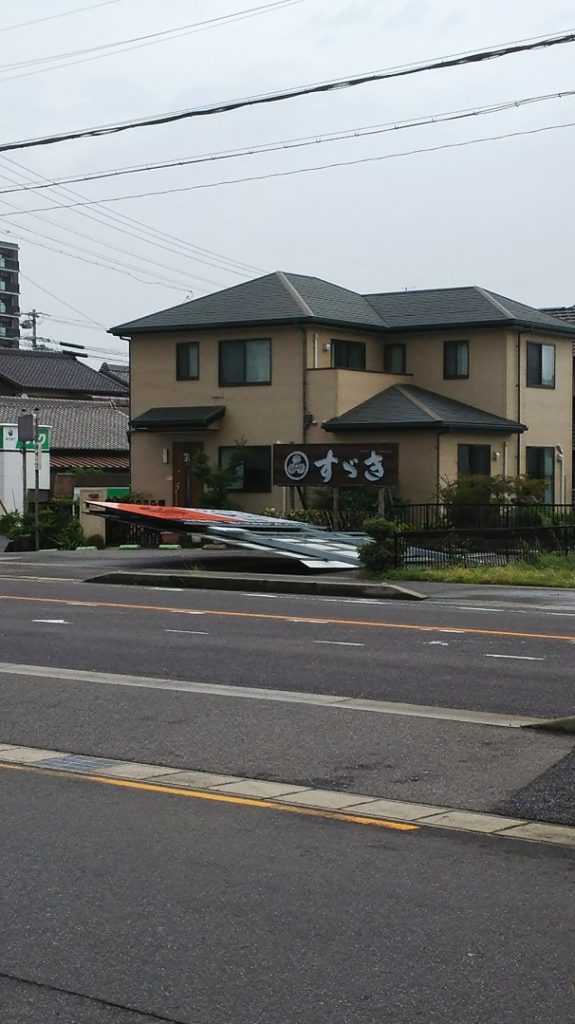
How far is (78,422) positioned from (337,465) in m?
34.6

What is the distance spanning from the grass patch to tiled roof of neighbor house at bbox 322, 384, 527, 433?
1285 centimetres

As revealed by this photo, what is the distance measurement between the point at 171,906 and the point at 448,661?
8184mm

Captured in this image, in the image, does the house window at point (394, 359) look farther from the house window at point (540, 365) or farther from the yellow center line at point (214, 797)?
the yellow center line at point (214, 797)

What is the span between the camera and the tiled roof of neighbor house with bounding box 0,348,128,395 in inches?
3108

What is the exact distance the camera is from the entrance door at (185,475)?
42.5 m

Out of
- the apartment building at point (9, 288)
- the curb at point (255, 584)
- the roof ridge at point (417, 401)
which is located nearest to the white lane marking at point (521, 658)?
the curb at point (255, 584)

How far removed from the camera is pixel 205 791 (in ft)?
27.8

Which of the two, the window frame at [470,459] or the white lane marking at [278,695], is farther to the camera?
the window frame at [470,459]

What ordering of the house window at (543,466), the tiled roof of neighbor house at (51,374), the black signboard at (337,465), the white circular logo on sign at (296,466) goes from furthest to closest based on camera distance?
the tiled roof of neighbor house at (51,374) < the house window at (543,466) < the white circular logo on sign at (296,466) < the black signboard at (337,465)

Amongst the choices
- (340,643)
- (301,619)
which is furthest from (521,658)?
(301,619)

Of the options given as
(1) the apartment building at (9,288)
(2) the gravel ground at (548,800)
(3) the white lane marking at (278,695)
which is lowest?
(2) the gravel ground at (548,800)

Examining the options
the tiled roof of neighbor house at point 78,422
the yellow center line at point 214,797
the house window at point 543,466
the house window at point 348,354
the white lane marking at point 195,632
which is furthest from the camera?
the tiled roof of neighbor house at point 78,422

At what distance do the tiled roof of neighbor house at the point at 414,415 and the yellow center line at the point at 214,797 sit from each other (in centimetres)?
2975

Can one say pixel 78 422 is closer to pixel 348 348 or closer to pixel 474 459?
pixel 348 348
